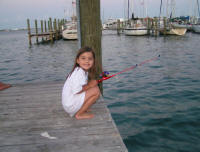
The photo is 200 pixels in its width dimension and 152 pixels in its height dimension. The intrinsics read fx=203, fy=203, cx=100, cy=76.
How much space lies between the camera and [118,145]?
236 centimetres

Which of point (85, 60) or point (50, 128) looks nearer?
point (50, 128)

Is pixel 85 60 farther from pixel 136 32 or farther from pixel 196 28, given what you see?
pixel 196 28

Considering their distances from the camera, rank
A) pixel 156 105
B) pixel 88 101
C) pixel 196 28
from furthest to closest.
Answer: pixel 196 28, pixel 156 105, pixel 88 101

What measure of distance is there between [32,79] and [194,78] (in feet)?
26.0

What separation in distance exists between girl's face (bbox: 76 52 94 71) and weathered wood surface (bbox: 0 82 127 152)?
0.79 meters

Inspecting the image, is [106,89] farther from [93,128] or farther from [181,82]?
[93,128]

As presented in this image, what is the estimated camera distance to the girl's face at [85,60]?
3.22m

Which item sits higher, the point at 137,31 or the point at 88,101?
the point at 137,31

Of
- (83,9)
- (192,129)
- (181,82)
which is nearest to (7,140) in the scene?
(83,9)

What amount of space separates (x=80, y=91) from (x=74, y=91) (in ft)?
0.32

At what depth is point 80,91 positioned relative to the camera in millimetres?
3070

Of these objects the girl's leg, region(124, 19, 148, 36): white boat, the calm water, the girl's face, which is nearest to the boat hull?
region(124, 19, 148, 36): white boat

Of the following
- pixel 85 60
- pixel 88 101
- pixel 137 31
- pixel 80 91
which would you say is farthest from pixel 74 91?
pixel 137 31

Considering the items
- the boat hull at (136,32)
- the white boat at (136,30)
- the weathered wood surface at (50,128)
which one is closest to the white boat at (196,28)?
the white boat at (136,30)
